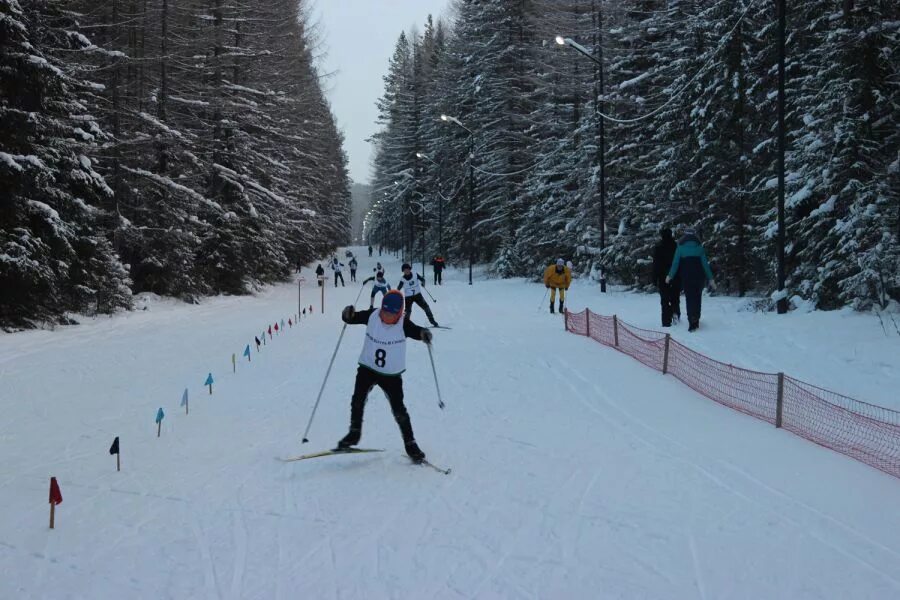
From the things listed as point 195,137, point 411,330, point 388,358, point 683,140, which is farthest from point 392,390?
point 195,137

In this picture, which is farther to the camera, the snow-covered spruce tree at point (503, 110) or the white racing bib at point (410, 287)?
the snow-covered spruce tree at point (503, 110)

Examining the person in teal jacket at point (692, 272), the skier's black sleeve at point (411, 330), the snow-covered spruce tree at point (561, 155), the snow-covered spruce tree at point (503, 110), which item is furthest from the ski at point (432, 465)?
the snow-covered spruce tree at point (503, 110)

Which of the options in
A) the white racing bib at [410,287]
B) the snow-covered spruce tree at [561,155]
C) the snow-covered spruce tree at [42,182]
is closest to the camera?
the snow-covered spruce tree at [42,182]

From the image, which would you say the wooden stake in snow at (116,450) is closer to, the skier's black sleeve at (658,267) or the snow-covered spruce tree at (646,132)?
the skier's black sleeve at (658,267)

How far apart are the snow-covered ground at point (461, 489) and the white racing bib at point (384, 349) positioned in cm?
103

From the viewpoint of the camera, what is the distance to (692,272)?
14320 mm

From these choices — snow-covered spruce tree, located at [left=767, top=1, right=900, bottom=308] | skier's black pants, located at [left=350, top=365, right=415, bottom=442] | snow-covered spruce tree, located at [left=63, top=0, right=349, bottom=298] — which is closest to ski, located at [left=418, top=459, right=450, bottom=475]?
skier's black pants, located at [left=350, top=365, right=415, bottom=442]

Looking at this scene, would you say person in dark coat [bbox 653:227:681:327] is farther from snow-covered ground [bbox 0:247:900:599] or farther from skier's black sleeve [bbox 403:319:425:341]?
skier's black sleeve [bbox 403:319:425:341]

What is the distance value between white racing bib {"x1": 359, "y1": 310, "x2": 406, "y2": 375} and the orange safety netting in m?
4.72

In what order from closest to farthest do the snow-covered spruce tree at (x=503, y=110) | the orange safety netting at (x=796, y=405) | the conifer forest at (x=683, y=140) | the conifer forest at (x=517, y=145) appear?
the orange safety netting at (x=796, y=405) → the conifer forest at (x=683, y=140) → the conifer forest at (x=517, y=145) → the snow-covered spruce tree at (x=503, y=110)

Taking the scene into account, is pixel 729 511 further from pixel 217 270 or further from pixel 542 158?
pixel 542 158

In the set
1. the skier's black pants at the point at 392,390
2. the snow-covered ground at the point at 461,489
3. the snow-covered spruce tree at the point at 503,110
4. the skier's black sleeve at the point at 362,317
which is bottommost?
the snow-covered ground at the point at 461,489

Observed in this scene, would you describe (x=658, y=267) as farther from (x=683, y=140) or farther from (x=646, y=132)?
(x=646, y=132)

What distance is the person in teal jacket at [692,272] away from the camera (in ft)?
46.8
